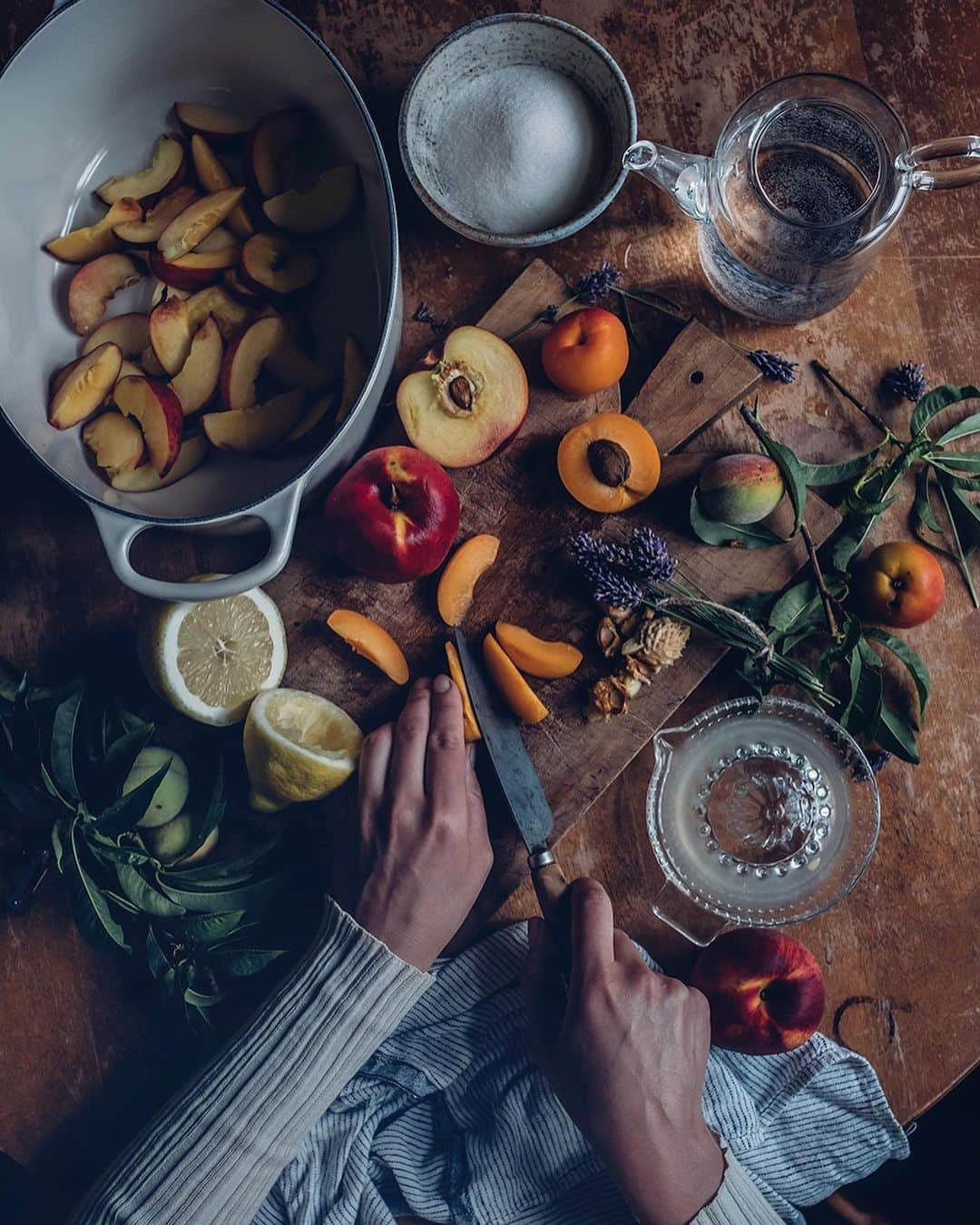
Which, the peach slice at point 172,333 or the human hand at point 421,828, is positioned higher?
the peach slice at point 172,333

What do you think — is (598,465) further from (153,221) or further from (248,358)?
(153,221)

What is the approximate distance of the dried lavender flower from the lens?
1.10 m

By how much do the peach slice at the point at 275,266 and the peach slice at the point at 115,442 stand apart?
201 mm

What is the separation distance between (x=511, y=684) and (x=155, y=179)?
68 centimetres

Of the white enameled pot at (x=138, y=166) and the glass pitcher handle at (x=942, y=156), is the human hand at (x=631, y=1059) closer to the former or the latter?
the white enameled pot at (x=138, y=166)

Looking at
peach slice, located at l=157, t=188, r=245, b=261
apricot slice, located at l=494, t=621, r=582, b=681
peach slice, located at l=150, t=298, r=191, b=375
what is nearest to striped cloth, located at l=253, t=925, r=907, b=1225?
apricot slice, located at l=494, t=621, r=582, b=681

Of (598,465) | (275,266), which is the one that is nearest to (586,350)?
A: (598,465)

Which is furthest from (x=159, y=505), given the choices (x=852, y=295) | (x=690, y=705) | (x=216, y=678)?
(x=852, y=295)

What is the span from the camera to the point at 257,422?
3.34 ft

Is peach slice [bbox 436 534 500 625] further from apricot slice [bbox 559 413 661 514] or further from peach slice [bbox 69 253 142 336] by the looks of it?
peach slice [bbox 69 253 142 336]

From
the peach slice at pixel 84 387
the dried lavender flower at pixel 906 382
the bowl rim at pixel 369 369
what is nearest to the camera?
the bowl rim at pixel 369 369

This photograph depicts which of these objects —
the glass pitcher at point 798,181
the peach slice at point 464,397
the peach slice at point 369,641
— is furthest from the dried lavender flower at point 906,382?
the peach slice at point 369,641

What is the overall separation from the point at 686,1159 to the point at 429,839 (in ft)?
1.48

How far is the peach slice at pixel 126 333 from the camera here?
105 cm
